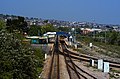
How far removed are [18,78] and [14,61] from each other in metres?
0.81

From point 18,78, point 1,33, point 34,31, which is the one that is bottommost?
point 34,31

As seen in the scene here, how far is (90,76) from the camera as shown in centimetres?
3291

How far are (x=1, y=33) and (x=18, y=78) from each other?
8.96ft

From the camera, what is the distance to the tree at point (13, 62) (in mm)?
16272

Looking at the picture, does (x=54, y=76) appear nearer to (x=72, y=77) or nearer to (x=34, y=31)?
(x=72, y=77)

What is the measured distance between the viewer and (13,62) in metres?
16.8

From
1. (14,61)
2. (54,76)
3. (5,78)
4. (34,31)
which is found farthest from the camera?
(34,31)

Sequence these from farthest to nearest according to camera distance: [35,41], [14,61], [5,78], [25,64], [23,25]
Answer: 1. [23,25]
2. [35,41]
3. [25,64]
4. [14,61]
5. [5,78]

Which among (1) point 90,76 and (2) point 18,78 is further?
(1) point 90,76

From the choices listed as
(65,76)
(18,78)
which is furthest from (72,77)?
(18,78)

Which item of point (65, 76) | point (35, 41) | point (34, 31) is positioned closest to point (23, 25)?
point (34, 31)

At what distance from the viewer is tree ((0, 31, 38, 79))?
16.3 metres

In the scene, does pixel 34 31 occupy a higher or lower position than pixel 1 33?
lower

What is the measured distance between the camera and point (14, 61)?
55.8ft
